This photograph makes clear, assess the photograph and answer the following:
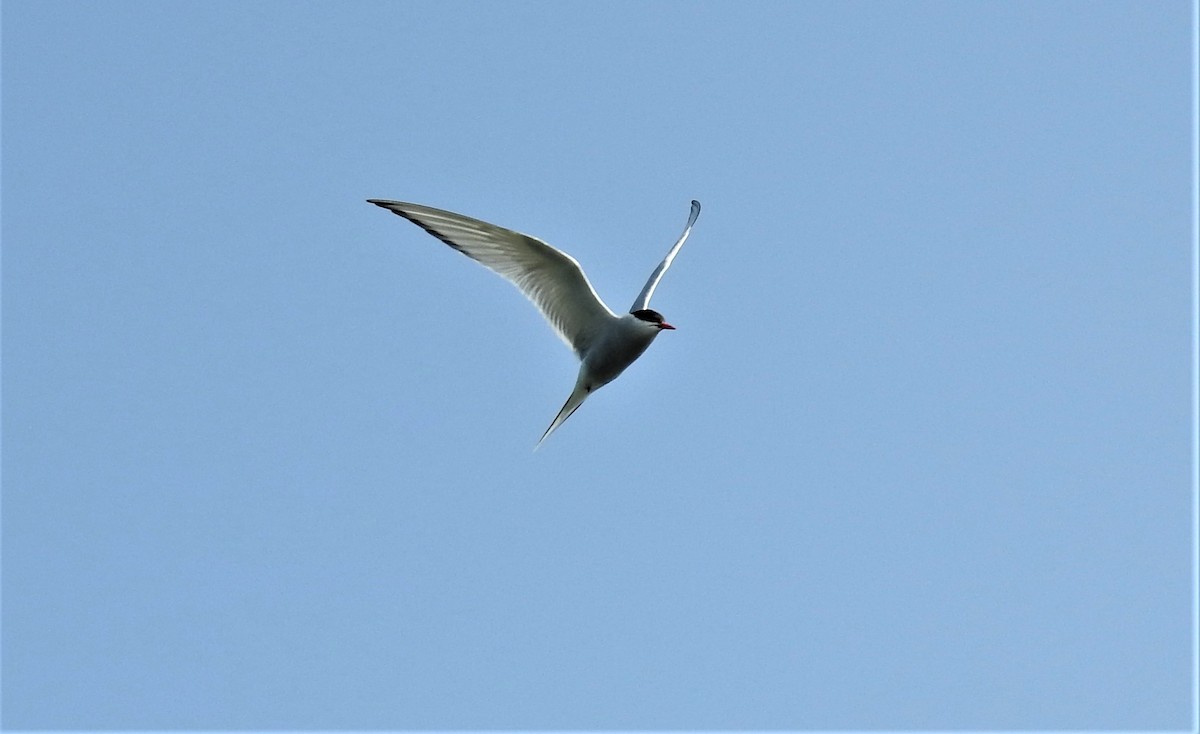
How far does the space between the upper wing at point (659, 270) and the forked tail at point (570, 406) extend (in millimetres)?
904

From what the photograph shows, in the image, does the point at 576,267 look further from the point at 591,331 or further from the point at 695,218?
the point at 695,218

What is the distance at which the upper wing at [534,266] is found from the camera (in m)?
11.7

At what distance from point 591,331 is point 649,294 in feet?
2.64

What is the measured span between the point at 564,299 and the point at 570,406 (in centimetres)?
103

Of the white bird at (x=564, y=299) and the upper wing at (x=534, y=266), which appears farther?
the white bird at (x=564, y=299)

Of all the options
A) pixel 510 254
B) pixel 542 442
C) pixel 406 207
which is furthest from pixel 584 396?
pixel 406 207

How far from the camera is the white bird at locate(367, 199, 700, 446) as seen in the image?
11.8 meters

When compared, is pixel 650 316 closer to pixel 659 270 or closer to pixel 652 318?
pixel 652 318

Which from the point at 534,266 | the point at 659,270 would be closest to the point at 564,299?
the point at 534,266

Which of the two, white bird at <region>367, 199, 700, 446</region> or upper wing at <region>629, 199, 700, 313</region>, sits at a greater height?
upper wing at <region>629, 199, 700, 313</region>

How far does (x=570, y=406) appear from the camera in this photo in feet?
41.7

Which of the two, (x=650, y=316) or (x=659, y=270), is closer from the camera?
(x=650, y=316)

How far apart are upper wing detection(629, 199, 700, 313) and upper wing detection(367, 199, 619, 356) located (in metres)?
0.53

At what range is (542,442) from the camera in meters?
12.5
